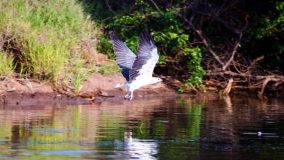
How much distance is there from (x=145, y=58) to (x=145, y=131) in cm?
142

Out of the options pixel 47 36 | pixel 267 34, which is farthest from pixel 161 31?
pixel 47 36

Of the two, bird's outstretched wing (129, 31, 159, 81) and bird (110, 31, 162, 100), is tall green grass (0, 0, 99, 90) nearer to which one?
bird (110, 31, 162, 100)

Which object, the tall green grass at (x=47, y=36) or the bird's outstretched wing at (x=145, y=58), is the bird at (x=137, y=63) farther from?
the tall green grass at (x=47, y=36)

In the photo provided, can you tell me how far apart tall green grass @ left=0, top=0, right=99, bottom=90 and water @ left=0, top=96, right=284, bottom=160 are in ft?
4.27

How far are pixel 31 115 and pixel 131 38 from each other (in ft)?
17.5

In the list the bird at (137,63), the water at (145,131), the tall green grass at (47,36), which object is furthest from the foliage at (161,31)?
the bird at (137,63)

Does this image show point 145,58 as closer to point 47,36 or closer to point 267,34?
point 47,36

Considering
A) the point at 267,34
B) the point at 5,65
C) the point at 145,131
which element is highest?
the point at 267,34

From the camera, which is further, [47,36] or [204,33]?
[204,33]

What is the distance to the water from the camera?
11.6 metres

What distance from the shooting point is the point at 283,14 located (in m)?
19.8

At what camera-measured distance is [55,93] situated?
59.2 feet

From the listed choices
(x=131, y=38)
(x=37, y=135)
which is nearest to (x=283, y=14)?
(x=131, y=38)

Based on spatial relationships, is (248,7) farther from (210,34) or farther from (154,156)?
(154,156)
